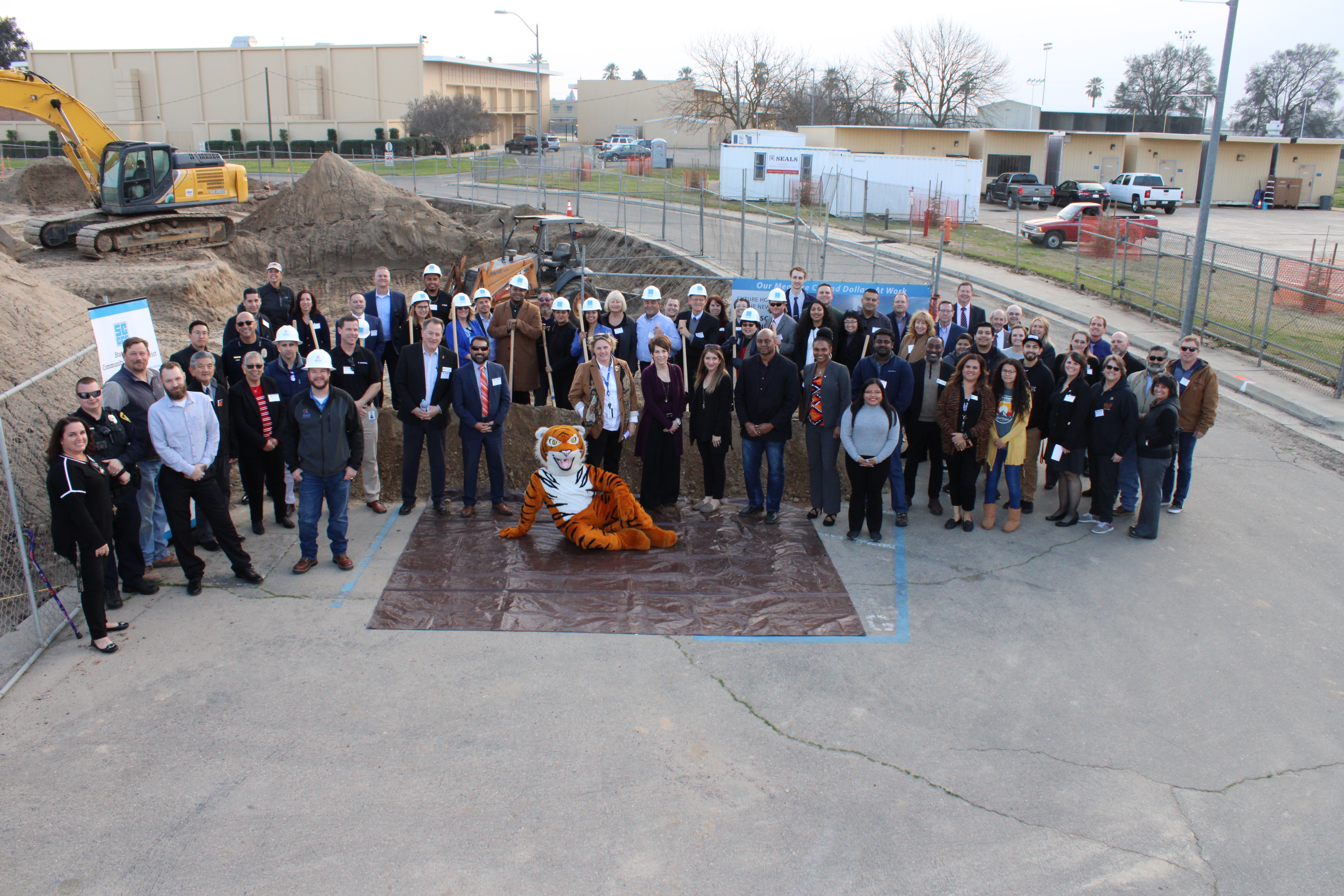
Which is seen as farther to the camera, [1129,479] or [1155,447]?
[1129,479]

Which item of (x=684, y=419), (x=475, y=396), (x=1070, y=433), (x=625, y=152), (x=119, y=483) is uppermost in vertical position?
(x=625, y=152)

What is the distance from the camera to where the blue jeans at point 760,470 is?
28.6 ft

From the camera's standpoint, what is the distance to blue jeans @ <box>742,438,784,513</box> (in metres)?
8.71

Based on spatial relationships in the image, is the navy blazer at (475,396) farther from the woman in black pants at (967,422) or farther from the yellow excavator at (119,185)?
the yellow excavator at (119,185)

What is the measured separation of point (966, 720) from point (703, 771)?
6.00 ft

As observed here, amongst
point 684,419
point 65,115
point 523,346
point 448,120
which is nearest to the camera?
point 684,419

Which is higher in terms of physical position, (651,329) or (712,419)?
(651,329)

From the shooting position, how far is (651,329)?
10.1 m

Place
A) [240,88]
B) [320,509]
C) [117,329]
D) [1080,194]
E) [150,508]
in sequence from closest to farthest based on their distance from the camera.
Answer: [150,508] → [320,509] → [117,329] → [1080,194] → [240,88]

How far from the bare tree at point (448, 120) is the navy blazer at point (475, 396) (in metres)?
55.9

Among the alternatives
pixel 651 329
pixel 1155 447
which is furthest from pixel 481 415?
pixel 1155 447

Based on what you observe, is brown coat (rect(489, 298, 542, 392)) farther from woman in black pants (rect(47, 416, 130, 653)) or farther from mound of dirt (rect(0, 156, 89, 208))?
mound of dirt (rect(0, 156, 89, 208))

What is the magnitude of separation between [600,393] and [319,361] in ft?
8.39

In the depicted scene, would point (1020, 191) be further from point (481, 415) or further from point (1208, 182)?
point (481, 415)
